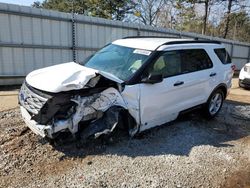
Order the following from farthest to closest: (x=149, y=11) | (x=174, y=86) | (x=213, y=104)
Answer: (x=149, y=11) < (x=213, y=104) < (x=174, y=86)

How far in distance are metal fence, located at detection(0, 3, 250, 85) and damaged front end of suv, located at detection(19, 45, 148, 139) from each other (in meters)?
4.76

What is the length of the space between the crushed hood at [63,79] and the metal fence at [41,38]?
4.74m

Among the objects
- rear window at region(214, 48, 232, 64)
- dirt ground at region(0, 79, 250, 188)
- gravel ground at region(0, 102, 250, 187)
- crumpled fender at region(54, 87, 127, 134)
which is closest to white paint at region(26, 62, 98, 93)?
crumpled fender at region(54, 87, 127, 134)

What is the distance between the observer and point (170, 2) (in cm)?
3244

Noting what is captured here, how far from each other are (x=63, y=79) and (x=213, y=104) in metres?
4.11

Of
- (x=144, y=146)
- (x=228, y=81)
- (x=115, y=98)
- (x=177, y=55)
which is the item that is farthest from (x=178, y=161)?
(x=228, y=81)

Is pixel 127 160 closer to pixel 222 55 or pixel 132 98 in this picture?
pixel 132 98

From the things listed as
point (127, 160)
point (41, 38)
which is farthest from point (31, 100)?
point (41, 38)

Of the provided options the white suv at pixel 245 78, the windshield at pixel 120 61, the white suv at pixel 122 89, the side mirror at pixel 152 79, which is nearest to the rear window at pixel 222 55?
the white suv at pixel 122 89

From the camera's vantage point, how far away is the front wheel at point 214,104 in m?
6.37

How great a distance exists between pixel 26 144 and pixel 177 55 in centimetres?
328

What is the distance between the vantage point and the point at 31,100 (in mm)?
3975

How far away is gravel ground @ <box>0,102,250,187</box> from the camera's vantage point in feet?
11.8

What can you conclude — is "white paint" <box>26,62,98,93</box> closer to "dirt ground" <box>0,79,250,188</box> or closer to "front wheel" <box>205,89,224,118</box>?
"dirt ground" <box>0,79,250,188</box>
